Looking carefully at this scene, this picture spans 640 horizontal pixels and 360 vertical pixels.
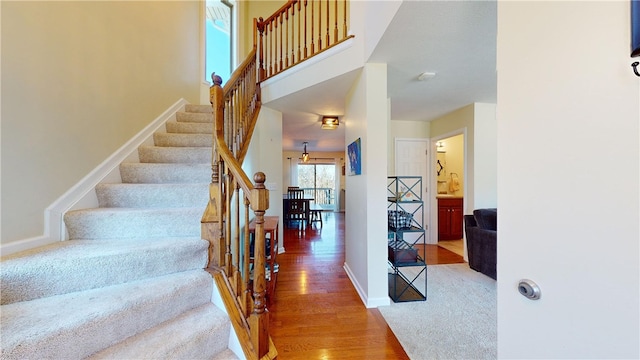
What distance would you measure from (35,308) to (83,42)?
185 centimetres

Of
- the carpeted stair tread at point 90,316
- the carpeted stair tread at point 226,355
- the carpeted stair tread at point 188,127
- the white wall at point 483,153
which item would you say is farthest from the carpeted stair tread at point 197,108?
the white wall at point 483,153

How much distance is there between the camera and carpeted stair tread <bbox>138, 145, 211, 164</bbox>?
92.2 inches

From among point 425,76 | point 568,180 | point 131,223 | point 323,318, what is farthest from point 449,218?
point 131,223

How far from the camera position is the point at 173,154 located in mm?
2387

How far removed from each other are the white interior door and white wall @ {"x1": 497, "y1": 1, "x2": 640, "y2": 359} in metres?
3.54

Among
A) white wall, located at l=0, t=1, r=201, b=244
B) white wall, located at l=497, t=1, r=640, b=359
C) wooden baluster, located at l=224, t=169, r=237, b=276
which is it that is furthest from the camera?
wooden baluster, located at l=224, t=169, r=237, b=276

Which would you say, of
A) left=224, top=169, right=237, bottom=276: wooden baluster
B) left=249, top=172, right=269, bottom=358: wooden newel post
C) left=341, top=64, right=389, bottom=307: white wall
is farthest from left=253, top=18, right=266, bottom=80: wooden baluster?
left=249, top=172, right=269, bottom=358: wooden newel post

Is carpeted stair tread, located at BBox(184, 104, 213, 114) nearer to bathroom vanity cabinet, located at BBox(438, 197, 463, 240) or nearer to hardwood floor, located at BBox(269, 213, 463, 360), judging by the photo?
hardwood floor, located at BBox(269, 213, 463, 360)

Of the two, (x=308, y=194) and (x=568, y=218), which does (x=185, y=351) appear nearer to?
(x=568, y=218)

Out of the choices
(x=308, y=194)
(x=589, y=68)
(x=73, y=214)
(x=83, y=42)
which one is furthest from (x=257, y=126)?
(x=308, y=194)

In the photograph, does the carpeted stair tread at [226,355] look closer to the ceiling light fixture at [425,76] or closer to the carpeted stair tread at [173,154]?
the carpeted stair tread at [173,154]

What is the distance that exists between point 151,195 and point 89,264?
773 mm

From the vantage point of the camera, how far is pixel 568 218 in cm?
69

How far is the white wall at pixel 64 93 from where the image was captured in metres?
1.32
